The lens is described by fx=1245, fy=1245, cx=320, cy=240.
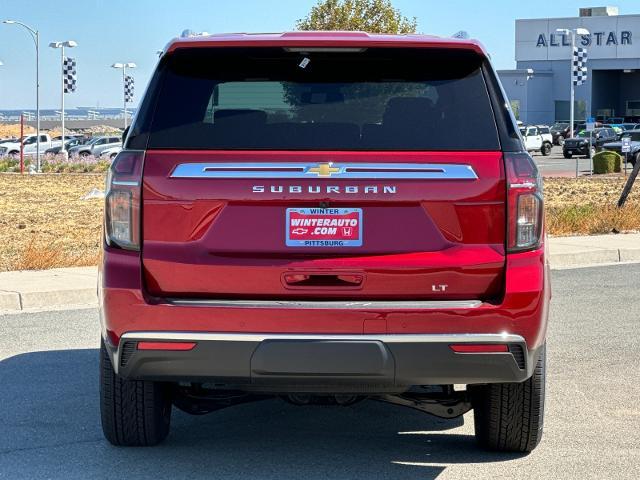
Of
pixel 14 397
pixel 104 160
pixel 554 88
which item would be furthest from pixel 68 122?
pixel 14 397

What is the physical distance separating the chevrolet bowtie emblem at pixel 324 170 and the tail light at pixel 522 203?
74 centimetres

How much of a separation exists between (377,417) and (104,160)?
47.3 m

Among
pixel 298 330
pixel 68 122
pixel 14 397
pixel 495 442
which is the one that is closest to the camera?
pixel 298 330

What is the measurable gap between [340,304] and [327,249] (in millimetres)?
236

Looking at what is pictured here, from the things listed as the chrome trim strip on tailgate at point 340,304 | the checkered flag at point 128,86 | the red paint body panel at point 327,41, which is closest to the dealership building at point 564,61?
the checkered flag at point 128,86

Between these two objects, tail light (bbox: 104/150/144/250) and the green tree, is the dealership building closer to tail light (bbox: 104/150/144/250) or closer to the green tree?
the green tree

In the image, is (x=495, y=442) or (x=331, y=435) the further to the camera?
(x=331, y=435)

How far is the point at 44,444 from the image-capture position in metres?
6.37

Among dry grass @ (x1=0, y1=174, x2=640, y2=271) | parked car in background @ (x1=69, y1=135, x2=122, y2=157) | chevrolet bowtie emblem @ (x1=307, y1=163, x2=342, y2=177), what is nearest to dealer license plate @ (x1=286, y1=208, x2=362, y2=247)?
chevrolet bowtie emblem @ (x1=307, y1=163, x2=342, y2=177)

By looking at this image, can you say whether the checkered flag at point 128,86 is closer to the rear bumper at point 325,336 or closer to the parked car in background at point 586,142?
the parked car in background at point 586,142

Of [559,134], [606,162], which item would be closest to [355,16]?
[606,162]

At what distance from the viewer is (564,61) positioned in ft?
323

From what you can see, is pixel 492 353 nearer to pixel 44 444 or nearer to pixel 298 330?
pixel 298 330

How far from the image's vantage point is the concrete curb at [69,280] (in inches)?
462
